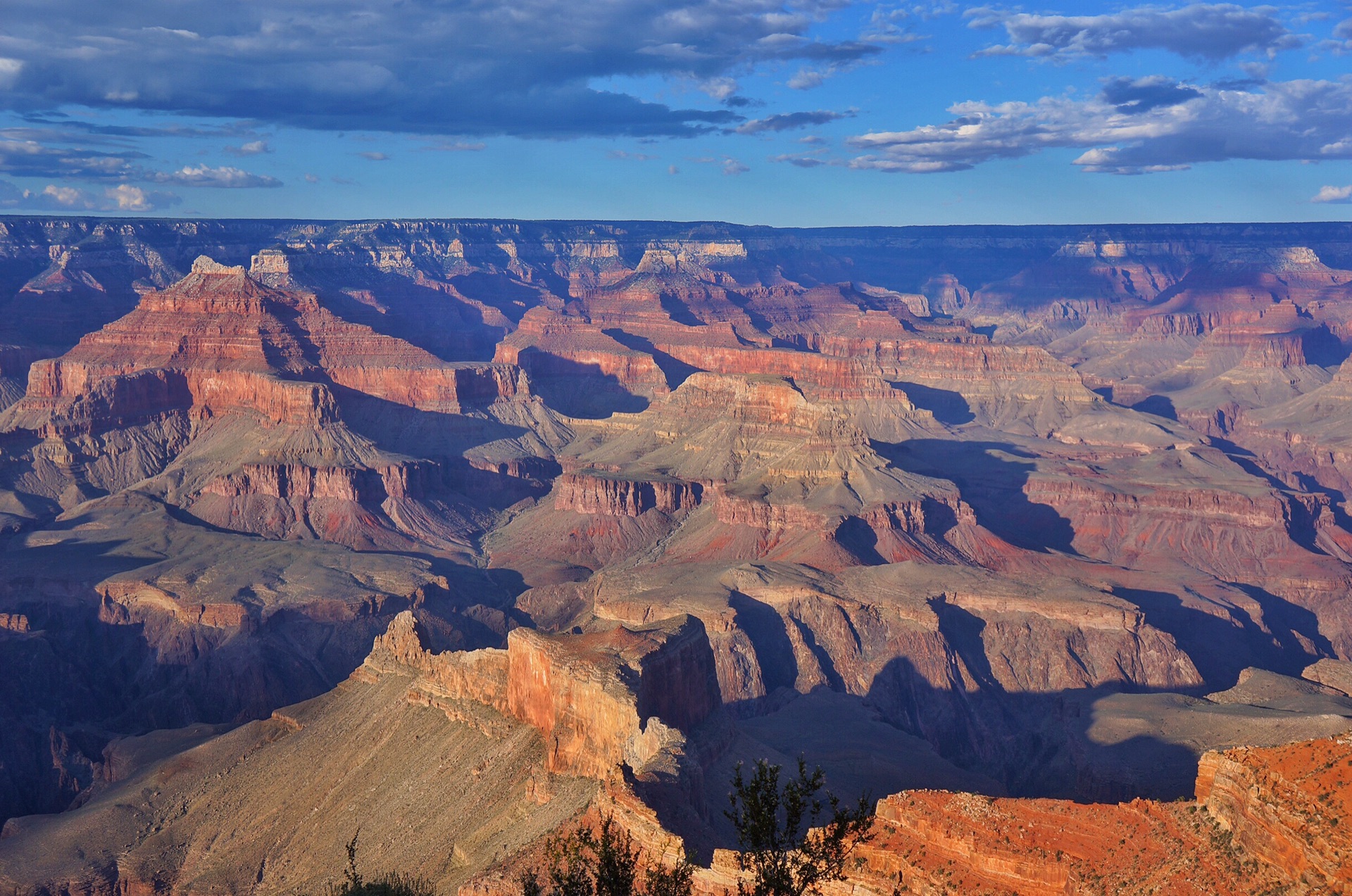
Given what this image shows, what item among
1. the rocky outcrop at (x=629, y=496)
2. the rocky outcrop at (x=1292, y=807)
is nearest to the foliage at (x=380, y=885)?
the rocky outcrop at (x=1292, y=807)

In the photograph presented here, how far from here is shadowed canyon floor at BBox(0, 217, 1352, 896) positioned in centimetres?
5034

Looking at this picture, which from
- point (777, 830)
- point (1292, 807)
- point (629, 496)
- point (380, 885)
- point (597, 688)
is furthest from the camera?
point (629, 496)

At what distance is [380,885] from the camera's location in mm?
45000

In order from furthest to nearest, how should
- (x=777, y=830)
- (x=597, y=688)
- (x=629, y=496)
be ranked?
(x=629, y=496) → (x=597, y=688) → (x=777, y=830)

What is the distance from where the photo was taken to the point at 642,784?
4525 centimetres

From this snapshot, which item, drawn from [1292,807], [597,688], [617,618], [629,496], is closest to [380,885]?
[597,688]

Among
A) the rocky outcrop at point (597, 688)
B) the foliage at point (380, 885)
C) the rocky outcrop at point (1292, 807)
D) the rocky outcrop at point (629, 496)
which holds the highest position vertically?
the rocky outcrop at point (1292, 807)

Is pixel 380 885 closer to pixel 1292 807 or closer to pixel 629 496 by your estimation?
pixel 1292 807

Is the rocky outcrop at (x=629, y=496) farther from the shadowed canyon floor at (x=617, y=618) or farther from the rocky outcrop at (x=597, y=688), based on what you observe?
the rocky outcrop at (x=597, y=688)

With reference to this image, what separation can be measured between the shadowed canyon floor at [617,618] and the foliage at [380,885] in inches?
95.9

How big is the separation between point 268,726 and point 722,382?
97.2 meters

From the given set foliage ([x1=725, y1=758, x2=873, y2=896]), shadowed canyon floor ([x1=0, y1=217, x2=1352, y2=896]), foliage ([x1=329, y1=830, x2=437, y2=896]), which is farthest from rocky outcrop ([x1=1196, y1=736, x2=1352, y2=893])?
foliage ([x1=329, y1=830, x2=437, y2=896])

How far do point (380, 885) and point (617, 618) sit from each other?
52.3m

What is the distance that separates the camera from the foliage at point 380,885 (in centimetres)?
4272
